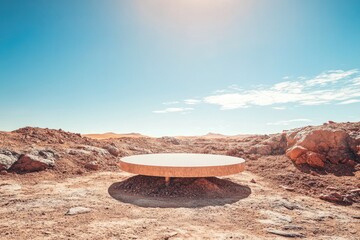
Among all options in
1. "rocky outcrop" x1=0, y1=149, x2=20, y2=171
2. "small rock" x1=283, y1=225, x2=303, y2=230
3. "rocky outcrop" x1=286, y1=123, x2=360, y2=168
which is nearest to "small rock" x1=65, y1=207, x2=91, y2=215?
"small rock" x1=283, y1=225, x2=303, y2=230

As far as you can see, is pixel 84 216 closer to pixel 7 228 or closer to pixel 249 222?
pixel 7 228

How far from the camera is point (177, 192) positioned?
6895 mm

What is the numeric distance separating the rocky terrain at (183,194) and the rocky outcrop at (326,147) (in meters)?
0.03

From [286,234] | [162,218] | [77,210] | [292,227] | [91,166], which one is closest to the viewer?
[286,234]

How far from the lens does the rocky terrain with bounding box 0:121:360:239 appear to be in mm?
4441

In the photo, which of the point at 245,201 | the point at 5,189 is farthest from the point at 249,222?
the point at 5,189

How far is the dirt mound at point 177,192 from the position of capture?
20.3ft

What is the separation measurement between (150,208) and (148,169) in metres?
1.47

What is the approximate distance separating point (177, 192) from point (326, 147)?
6560mm

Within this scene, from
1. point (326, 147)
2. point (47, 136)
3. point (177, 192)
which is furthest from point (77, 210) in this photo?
point (326, 147)

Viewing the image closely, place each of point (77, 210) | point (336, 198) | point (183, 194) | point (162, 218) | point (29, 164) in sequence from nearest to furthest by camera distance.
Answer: point (162, 218)
point (77, 210)
point (336, 198)
point (183, 194)
point (29, 164)

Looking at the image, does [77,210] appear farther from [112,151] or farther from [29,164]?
[112,151]

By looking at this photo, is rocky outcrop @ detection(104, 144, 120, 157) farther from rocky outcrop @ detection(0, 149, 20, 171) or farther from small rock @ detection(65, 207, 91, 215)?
small rock @ detection(65, 207, 91, 215)

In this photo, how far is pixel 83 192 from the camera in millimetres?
6848
